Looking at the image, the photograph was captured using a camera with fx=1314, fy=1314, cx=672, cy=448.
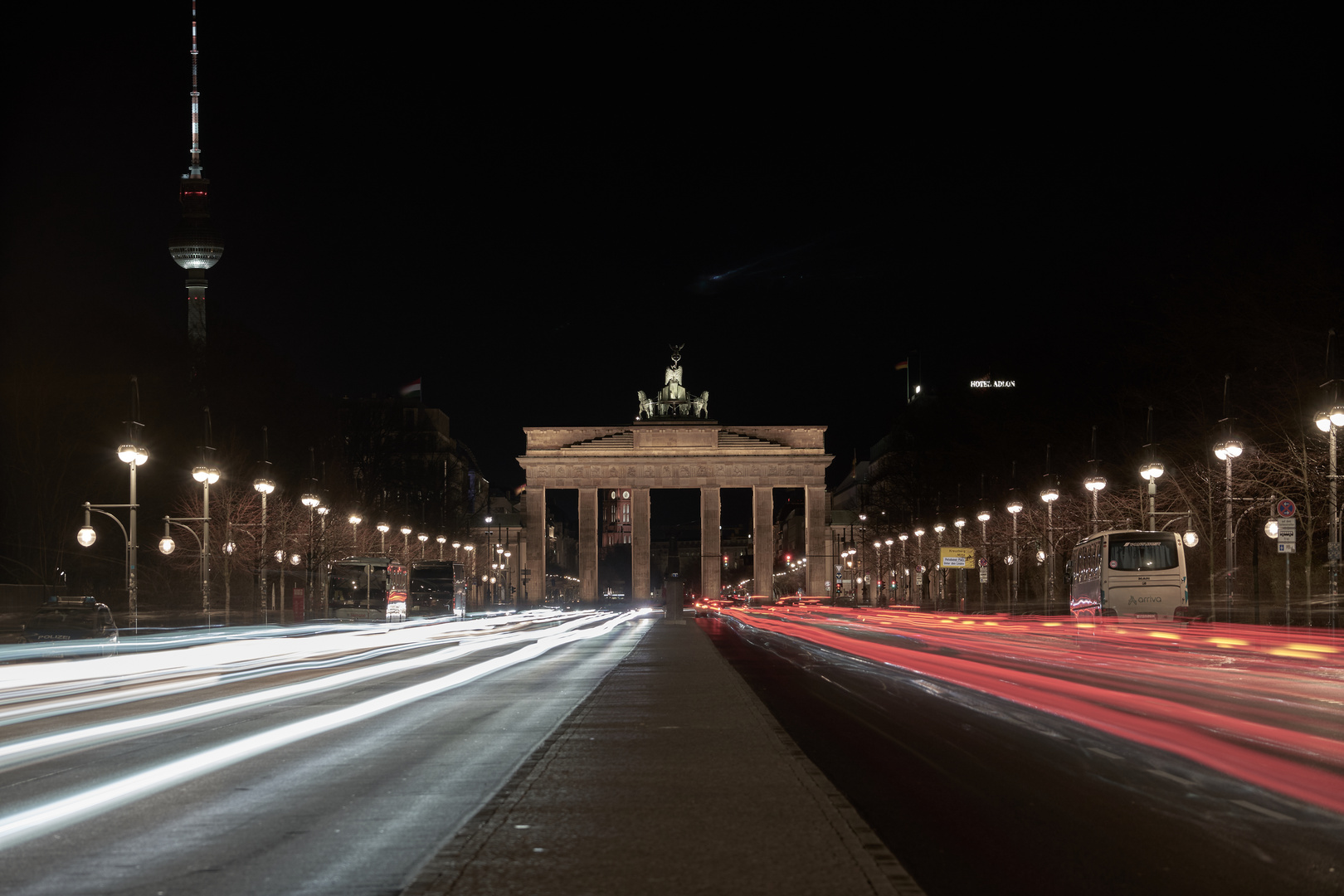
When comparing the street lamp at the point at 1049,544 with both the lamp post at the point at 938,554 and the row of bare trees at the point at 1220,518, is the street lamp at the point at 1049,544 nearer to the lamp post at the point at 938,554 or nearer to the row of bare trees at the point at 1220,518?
the row of bare trees at the point at 1220,518

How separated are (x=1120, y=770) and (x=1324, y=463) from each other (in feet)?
112

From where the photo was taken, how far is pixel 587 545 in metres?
148

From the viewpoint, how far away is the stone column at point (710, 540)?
149000 mm

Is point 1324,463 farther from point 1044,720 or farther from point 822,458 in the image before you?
point 822,458

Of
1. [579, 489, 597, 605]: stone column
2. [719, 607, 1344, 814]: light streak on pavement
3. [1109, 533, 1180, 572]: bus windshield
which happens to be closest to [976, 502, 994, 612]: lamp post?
[1109, 533, 1180, 572]: bus windshield

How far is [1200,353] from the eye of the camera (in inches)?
2203

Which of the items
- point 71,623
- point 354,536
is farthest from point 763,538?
point 71,623

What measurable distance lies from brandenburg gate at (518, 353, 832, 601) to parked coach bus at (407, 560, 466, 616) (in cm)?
6940

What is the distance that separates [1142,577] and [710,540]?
110 metres

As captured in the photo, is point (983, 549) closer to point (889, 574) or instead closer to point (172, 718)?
point (889, 574)

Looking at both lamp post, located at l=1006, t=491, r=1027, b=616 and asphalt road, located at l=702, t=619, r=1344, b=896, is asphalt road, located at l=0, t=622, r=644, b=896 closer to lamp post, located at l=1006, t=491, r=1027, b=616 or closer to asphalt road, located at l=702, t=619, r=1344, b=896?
asphalt road, located at l=702, t=619, r=1344, b=896

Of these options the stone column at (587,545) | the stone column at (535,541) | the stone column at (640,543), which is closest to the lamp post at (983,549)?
the stone column at (587,545)

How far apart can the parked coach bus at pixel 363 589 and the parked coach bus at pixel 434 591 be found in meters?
7.82

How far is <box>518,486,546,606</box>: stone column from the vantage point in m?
148
